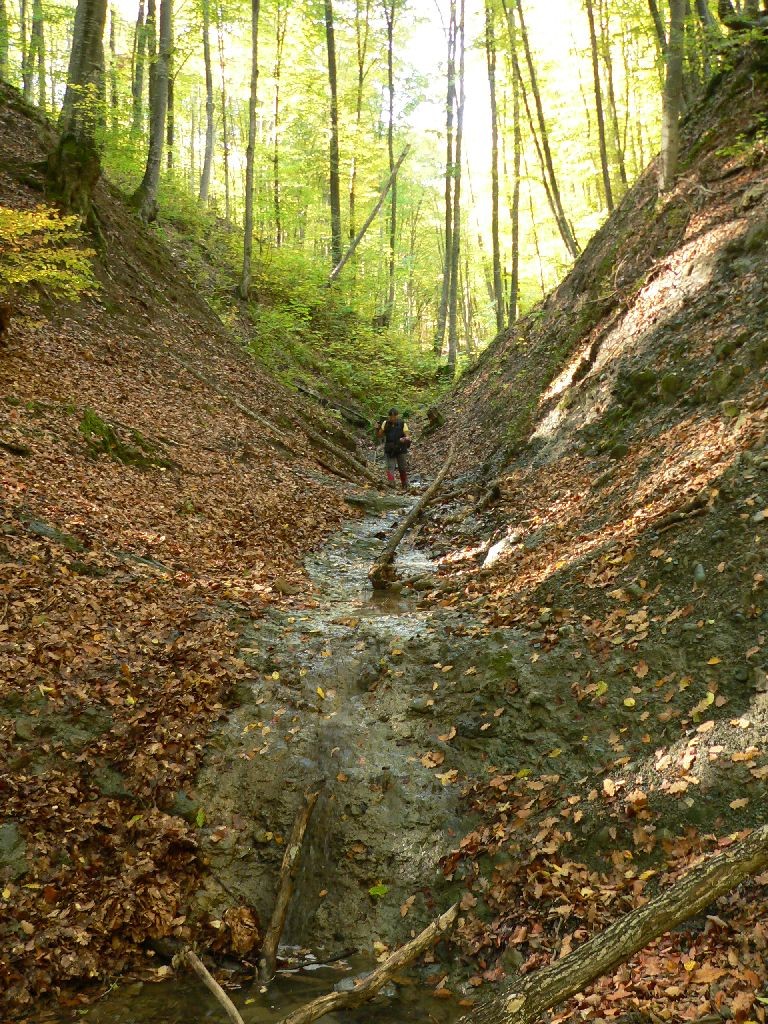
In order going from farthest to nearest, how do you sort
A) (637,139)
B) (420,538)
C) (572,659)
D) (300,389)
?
(637,139) < (300,389) < (420,538) < (572,659)

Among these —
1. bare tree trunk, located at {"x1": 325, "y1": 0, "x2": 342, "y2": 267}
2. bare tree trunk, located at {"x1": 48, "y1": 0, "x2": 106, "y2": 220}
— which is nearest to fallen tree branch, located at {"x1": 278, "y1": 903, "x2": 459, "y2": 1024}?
bare tree trunk, located at {"x1": 48, "y1": 0, "x2": 106, "y2": 220}

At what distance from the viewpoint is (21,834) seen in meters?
5.10

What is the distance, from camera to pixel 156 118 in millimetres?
17750

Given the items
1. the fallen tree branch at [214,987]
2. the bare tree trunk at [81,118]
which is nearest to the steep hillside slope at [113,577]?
the fallen tree branch at [214,987]

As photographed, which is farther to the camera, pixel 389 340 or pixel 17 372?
pixel 389 340

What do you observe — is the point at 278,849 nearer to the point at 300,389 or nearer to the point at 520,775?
the point at 520,775

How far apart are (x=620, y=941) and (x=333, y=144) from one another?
2949 centimetres

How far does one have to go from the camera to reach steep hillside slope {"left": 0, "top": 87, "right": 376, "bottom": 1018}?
5.08m

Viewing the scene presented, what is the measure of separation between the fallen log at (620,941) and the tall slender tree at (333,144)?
26.6 m

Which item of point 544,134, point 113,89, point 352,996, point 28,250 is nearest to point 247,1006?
point 352,996

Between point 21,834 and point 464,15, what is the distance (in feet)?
92.0

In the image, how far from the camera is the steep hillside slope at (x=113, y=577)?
5.08 meters

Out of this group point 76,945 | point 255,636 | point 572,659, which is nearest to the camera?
point 76,945

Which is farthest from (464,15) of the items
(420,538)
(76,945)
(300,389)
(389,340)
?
(76,945)
